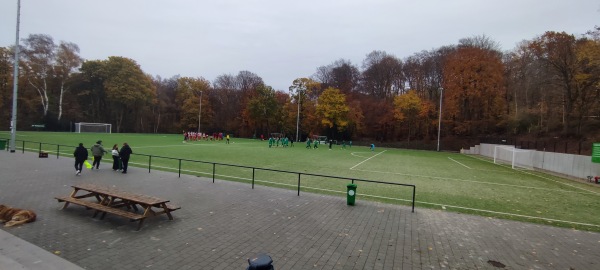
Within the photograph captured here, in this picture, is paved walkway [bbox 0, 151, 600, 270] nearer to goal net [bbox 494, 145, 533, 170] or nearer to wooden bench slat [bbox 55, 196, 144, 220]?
wooden bench slat [bbox 55, 196, 144, 220]

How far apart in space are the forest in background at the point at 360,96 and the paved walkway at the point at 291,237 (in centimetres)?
3151

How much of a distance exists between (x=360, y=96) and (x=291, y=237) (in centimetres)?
6441

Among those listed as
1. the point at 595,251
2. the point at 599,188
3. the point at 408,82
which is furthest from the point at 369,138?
the point at 595,251

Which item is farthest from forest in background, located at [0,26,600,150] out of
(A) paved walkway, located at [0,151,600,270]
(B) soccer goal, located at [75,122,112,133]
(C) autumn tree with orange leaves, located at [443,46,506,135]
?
(A) paved walkway, located at [0,151,600,270]

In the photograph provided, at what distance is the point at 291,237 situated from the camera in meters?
7.22

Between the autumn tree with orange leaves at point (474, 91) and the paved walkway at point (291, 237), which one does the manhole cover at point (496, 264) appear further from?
the autumn tree with orange leaves at point (474, 91)

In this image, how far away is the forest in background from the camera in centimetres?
4134

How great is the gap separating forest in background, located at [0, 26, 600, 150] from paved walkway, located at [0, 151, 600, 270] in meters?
31.5

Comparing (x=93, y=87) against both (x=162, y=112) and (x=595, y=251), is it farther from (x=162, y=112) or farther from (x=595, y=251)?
(x=595, y=251)

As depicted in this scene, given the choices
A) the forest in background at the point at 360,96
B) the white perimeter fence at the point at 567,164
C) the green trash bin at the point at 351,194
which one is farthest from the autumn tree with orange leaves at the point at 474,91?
the green trash bin at the point at 351,194

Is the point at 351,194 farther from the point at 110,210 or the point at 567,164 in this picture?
the point at 567,164

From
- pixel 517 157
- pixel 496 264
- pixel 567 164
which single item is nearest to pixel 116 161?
pixel 496 264

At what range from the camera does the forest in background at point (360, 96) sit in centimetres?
4134

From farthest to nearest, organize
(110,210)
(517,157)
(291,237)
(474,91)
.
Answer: (474,91)
(517,157)
(110,210)
(291,237)
